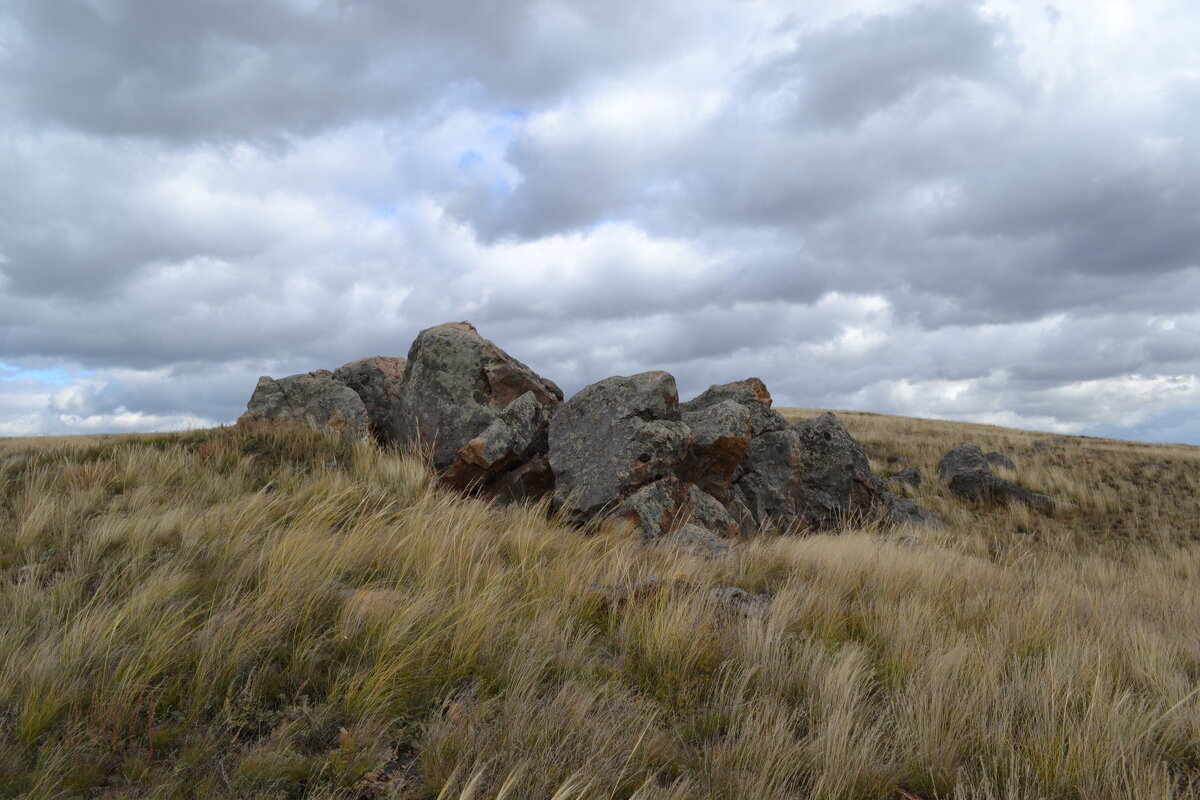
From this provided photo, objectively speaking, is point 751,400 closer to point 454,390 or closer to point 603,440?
point 603,440

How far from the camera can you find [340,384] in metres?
11.8

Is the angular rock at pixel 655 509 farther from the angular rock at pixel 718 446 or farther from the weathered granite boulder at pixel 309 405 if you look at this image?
the weathered granite boulder at pixel 309 405

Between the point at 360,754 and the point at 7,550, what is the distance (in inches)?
174

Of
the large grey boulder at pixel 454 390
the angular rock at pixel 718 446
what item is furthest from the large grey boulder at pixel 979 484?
the large grey boulder at pixel 454 390

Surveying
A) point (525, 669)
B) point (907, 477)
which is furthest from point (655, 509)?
point (907, 477)

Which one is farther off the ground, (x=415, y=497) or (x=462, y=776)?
(x=415, y=497)

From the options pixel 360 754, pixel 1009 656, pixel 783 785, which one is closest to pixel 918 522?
pixel 1009 656

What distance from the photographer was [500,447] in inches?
353

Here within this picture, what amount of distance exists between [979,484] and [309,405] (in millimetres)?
15872

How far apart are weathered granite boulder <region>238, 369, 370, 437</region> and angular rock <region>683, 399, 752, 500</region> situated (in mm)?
5241

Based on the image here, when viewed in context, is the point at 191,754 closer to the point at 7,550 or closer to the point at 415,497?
the point at 7,550

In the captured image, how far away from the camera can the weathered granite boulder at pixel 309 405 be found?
10.9 metres

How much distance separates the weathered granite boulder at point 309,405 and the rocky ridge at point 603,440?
2 cm

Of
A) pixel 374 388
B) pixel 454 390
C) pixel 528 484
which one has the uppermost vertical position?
pixel 374 388
